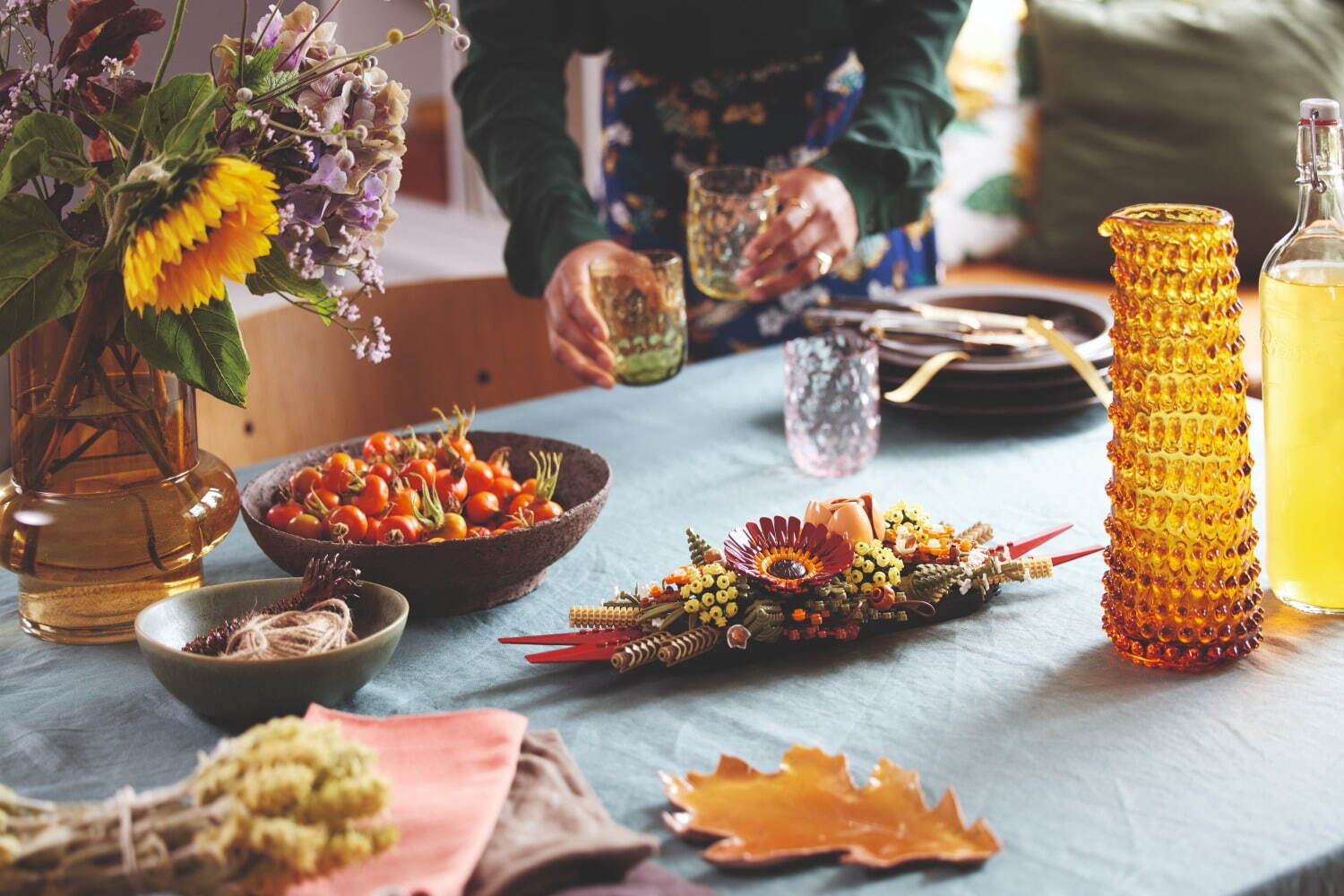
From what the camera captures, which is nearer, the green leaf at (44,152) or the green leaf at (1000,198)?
the green leaf at (44,152)

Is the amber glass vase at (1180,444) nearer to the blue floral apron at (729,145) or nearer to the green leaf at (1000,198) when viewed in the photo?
the blue floral apron at (729,145)

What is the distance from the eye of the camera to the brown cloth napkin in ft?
2.01

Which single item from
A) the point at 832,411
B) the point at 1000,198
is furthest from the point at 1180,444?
the point at 1000,198

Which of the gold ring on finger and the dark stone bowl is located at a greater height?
the gold ring on finger

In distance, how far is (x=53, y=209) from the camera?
2.77ft

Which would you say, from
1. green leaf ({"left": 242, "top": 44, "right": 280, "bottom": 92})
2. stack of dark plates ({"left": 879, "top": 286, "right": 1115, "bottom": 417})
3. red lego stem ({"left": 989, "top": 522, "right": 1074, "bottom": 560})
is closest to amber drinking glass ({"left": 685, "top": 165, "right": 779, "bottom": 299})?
stack of dark plates ({"left": 879, "top": 286, "right": 1115, "bottom": 417})

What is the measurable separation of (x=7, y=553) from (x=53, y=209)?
0.24 metres

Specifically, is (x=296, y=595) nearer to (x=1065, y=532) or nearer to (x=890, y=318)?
(x=1065, y=532)

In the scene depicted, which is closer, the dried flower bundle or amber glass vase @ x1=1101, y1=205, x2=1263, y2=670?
the dried flower bundle

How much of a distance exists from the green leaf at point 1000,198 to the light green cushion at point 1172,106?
0.19 ft

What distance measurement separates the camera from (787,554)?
2.93 ft

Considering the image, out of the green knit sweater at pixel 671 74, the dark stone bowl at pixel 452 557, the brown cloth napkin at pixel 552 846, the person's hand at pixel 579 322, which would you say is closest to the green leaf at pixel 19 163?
the dark stone bowl at pixel 452 557

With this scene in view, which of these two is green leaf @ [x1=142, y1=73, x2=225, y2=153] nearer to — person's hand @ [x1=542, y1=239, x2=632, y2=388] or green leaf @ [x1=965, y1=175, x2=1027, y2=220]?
person's hand @ [x1=542, y1=239, x2=632, y2=388]

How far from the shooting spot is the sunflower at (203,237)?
0.72 meters
